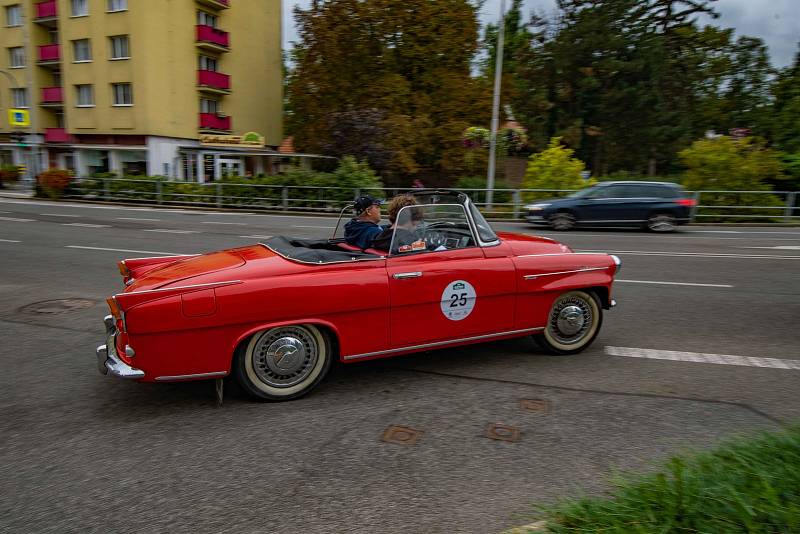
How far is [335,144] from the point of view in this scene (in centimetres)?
2866

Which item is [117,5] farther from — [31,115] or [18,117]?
[18,117]

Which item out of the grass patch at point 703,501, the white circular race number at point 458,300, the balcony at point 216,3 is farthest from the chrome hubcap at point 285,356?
the balcony at point 216,3

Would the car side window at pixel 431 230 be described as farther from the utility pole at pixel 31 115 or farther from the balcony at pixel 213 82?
the balcony at pixel 213 82

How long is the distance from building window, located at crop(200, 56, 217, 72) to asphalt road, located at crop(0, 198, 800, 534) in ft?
119

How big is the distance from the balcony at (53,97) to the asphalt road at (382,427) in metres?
38.2

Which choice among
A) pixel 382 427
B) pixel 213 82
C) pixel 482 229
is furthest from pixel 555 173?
pixel 213 82

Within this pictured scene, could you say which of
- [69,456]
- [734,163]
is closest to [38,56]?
[734,163]

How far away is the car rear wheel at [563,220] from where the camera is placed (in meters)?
17.2

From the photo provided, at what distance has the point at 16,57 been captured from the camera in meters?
40.2

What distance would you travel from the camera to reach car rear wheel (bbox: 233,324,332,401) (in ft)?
13.1

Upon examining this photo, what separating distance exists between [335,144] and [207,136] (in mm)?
12954

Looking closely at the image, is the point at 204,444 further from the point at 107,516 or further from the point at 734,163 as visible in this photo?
the point at 734,163

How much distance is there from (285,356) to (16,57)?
47.5 m

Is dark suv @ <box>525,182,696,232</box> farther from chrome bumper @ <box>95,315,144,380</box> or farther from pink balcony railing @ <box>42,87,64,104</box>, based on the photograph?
pink balcony railing @ <box>42,87,64,104</box>
